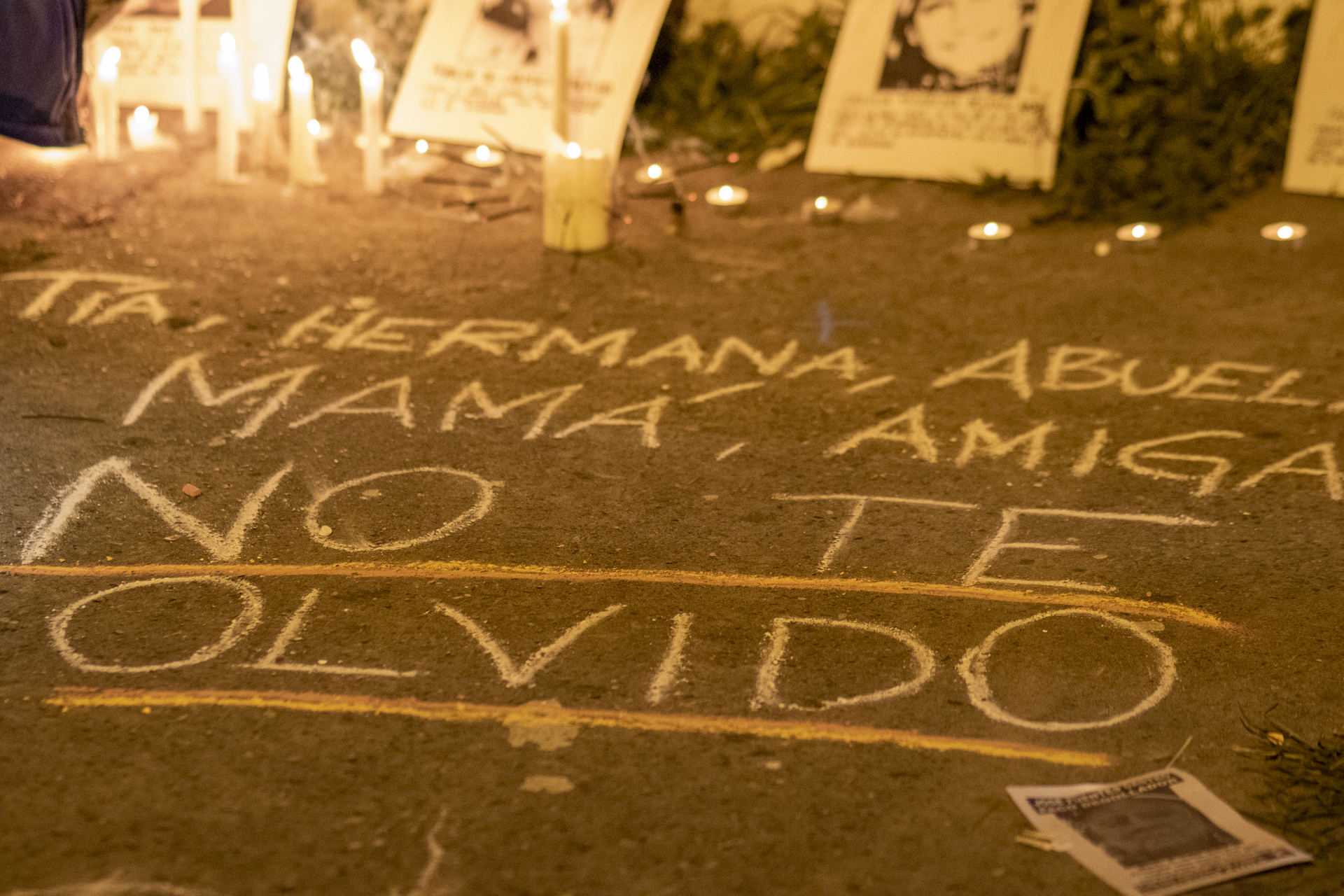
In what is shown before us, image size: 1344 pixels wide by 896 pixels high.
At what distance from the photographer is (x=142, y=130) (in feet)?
20.5

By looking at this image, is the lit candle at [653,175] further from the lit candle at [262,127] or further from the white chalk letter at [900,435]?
the white chalk letter at [900,435]

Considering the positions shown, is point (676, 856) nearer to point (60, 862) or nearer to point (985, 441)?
point (60, 862)

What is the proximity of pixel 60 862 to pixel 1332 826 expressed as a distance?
2048 mm

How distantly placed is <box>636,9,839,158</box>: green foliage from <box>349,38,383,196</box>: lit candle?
156 centimetres

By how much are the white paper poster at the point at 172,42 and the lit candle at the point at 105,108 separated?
546 mm

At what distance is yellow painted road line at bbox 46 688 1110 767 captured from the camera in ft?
7.59

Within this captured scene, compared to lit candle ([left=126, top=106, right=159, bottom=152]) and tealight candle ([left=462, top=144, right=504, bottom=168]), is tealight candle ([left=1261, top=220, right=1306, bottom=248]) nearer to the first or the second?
tealight candle ([left=462, top=144, right=504, bottom=168])

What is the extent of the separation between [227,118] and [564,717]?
429cm

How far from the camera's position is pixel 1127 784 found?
2.21 m

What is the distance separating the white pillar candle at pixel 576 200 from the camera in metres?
4.95

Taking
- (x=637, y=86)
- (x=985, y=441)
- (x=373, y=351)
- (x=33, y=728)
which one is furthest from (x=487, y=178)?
(x=33, y=728)

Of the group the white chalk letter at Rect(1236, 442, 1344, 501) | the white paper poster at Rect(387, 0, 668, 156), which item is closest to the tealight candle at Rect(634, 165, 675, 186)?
the white paper poster at Rect(387, 0, 668, 156)

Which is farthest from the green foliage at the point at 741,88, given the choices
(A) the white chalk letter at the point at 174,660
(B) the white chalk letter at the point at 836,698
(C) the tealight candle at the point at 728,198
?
(A) the white chalk letter at the point at 174,660

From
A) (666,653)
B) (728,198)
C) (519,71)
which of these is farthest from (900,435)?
(519,71)
